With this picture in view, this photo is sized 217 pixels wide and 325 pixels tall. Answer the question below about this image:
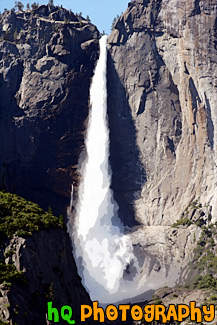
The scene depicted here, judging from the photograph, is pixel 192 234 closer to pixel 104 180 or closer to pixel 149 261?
pixel 149 261

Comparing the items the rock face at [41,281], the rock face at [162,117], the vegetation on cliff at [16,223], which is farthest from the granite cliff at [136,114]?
the rock face at [41,281]

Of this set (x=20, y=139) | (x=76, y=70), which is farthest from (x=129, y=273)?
(x=76, y=70)

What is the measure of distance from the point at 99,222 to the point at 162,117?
1915 centimetres

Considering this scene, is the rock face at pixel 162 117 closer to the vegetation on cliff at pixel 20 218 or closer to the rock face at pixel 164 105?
the rock face at pixel 164 105

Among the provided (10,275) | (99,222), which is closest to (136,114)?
(99,222)

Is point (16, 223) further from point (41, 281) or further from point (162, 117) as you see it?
point (162, 117)

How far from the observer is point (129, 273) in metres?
82.9

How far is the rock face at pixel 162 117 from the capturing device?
86125mm

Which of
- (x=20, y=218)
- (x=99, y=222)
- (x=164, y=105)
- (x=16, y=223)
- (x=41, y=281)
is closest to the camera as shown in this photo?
(x=41, y=281)

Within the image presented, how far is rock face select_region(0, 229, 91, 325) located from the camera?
4159cm

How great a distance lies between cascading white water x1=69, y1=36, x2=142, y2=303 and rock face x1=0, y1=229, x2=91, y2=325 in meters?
26.8

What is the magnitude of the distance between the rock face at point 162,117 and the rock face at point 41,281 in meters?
31.4

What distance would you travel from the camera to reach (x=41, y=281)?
46.9 metres

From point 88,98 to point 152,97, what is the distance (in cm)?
1017
